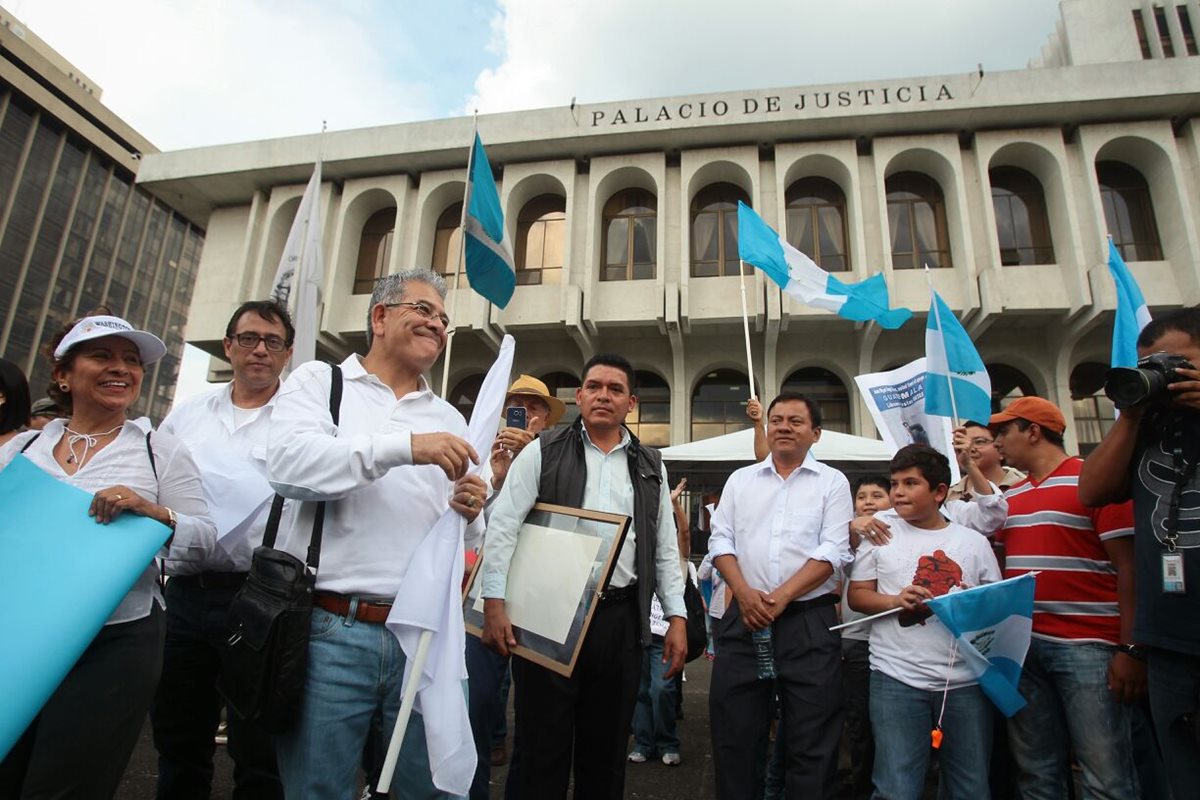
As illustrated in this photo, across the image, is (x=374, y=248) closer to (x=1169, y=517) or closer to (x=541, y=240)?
(x=541, y=240)

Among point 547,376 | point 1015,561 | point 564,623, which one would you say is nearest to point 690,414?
point 547,376

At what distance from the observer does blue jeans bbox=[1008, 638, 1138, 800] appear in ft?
8.57

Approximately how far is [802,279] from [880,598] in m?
3.87

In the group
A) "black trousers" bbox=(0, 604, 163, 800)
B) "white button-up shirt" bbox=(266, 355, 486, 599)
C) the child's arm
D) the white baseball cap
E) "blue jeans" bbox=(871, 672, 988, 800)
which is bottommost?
"blue jeans" bbox=(871, 672, 988, 800)

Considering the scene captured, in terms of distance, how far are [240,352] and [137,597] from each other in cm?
131

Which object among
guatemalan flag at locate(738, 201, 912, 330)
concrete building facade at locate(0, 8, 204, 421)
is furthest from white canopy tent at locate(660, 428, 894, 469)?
concrete building facade at locate(0, 8, 204, 421)

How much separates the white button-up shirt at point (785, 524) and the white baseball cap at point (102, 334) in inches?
106

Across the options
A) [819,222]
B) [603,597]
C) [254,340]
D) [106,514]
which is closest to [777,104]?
[819,222]

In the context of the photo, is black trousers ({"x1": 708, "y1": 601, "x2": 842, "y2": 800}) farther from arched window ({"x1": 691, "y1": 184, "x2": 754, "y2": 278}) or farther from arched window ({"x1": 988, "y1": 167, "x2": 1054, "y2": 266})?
arched window ({"x1": 988, "y1": 167, "x2": 1054, "y2": 266})

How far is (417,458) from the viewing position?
1.65m

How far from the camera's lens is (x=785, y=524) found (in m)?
3.08

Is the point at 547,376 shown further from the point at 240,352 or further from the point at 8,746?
the point at 8,746

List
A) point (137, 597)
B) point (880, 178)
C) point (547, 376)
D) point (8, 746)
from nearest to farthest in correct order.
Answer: point (8, 746) → point (137, 597) → point (880, 178) → point (547, 376)

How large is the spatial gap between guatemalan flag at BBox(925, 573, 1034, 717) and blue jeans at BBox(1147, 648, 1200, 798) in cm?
65
